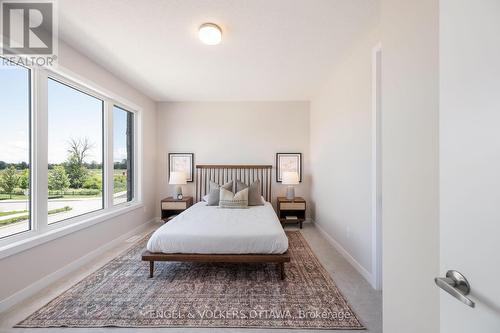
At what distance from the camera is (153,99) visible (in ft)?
14.5

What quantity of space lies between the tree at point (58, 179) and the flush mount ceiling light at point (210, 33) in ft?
7.64

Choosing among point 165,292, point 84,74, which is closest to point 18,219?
point 165,292

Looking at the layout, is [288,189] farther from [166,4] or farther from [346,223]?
[166,4]

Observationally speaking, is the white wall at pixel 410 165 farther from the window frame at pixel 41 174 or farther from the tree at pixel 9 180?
the tree at pixel 9 180

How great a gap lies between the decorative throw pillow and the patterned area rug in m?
1.11

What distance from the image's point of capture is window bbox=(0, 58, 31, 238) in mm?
1937

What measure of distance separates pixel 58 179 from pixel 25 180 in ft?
1.33

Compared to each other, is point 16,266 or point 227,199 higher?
point 227,199

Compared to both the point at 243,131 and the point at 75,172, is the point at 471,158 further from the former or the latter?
the point at 243,131

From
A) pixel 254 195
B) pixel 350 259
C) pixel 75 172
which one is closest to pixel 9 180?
pixel 75 172

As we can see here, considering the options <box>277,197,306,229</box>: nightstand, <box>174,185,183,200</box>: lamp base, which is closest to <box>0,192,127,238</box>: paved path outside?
<box>174,185,183,200</box>: lamp base

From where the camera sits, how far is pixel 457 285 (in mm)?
579

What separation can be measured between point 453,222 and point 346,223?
235cm

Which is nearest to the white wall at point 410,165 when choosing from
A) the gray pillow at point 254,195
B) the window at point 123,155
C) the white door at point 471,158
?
the white door at point 471,158
